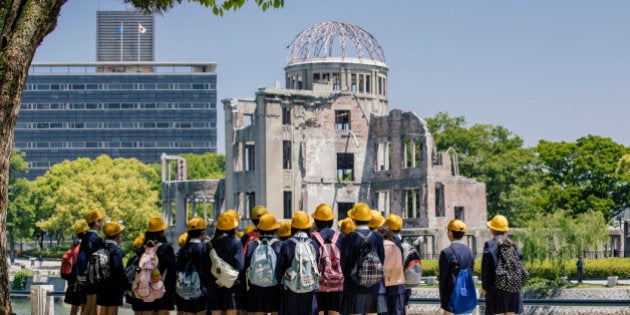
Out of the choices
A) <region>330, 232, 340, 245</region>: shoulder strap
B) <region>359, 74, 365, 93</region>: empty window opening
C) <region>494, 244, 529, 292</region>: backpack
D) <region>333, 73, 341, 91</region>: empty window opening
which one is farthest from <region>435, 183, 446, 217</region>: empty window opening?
<region>330, 232, 340, 245</region>: shoulder strap

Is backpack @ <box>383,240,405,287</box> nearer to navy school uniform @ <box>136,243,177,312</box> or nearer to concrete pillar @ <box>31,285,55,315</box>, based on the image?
navy school uniform @ <box>136,243,177,312</box>

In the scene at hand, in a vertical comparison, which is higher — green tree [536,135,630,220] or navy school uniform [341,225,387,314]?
green tree [536,135,630,220]

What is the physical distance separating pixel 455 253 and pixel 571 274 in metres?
38.1

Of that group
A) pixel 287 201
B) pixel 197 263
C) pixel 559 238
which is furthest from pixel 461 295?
pixel 287 201

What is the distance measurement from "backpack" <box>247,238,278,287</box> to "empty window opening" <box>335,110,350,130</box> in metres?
53.1

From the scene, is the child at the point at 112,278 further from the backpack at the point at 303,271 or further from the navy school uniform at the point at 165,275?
the backpack at the point at 303,271

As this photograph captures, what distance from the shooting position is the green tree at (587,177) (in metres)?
71.1

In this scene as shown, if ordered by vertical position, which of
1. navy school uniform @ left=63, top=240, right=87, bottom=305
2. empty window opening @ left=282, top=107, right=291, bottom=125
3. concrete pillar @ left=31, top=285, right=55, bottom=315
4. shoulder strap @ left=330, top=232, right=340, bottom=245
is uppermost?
empty window opening @ left=282, top=107, right=291, bottom=125

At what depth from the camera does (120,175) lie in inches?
3524

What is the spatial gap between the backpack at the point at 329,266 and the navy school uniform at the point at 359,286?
0.15m

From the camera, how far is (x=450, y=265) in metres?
14.7

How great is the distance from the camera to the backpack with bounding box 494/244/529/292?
14867 mm

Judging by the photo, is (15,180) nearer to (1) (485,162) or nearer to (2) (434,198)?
(1) (485,162)

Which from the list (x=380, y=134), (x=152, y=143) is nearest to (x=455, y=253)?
(x=380, y=134)
